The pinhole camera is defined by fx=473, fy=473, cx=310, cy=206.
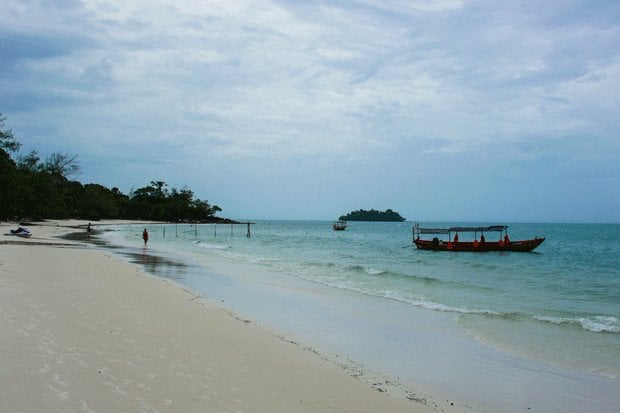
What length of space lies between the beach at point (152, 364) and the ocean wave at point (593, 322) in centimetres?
795

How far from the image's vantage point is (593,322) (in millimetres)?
12633

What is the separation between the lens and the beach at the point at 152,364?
17.3 feet

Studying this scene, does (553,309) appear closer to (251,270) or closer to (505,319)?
(505,319)

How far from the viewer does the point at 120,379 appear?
580cm

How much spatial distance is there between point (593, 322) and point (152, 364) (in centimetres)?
1152

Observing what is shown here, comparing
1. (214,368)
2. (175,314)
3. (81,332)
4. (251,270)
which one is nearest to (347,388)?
(214,368)

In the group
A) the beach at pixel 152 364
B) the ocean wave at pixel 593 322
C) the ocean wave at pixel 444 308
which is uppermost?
the beach at pixel 152 364

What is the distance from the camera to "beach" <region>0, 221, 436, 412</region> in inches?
208

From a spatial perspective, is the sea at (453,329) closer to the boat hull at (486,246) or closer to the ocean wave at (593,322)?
the ocean wave at (593,322)

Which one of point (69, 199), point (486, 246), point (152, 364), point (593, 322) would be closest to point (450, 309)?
point (593, 322)

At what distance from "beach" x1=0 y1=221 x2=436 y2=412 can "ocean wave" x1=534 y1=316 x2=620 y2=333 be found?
26.1ft

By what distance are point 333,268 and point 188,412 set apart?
22348 millimetres

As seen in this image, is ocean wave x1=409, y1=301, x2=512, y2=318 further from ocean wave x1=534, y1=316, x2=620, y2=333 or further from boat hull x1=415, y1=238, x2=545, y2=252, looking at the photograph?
boat hull x1=415, y1=238, x2=545, y2=252

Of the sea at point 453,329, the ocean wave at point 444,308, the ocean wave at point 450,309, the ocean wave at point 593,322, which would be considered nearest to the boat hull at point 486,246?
the sea at point 453,329
